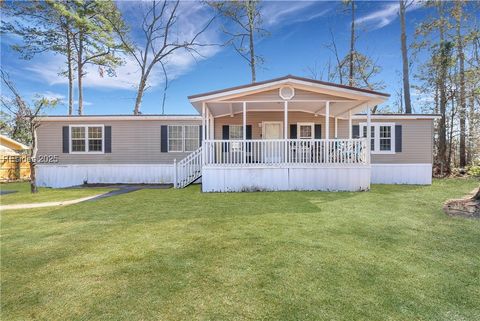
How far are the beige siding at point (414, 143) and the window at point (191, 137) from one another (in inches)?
333

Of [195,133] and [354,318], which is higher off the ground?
[195,133]

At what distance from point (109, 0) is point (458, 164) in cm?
2604

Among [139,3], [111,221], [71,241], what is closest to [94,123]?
[111,221]

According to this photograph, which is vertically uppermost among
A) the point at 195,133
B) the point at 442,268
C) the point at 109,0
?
the point at 109,0

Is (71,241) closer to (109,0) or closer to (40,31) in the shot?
Result: (40,31)

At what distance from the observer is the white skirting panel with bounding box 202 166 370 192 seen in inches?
360

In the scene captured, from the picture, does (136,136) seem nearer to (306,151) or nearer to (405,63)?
(306,151)

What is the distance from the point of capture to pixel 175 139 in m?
12.7

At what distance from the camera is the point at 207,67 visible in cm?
2370

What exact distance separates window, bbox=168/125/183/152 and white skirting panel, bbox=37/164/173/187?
854 millimetres

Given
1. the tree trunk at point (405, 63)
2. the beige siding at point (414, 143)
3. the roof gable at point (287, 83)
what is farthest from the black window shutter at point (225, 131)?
the tree trunk at point (405, 63)

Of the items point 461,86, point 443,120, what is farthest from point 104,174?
point 461,86

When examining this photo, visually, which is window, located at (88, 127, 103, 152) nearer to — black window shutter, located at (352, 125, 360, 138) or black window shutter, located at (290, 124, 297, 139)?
black window shutter, located at (290, 124, 297, 139)

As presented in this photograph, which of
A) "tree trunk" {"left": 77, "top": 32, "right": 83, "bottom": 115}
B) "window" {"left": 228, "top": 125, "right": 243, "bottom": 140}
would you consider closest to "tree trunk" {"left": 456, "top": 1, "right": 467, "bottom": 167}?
"window" {"left": 228, "top": 125, "right": 243, "bottom": 140}
